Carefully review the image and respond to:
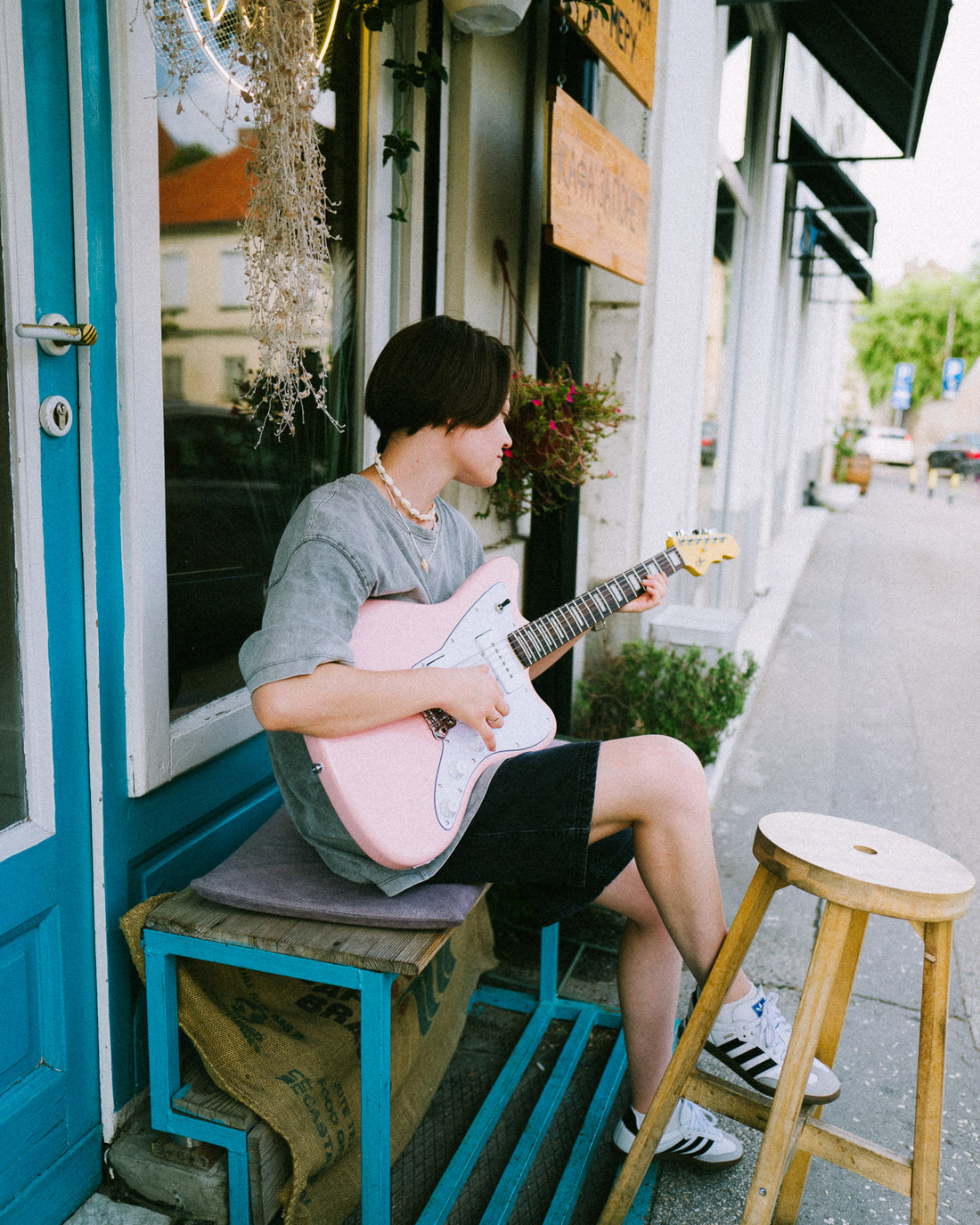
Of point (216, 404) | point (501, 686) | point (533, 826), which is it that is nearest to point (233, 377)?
point (216, 404)

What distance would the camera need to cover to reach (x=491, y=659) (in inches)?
70.1

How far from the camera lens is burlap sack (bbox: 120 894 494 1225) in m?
1.66

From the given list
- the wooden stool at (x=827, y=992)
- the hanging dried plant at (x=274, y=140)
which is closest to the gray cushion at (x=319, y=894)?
the wooden stool at (x=827, y=992)

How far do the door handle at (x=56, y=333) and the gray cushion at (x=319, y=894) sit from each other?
922mm

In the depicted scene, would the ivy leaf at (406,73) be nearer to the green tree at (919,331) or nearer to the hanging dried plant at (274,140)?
the hanging dried plant at (274,140)

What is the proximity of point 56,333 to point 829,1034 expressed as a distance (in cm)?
181

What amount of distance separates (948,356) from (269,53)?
43498 millimetres

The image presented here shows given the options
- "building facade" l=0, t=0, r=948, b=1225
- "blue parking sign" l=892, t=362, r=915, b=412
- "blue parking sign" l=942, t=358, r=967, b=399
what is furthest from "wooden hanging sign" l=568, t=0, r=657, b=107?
"blue parking sign" l=892, t=362, r=915, b=412

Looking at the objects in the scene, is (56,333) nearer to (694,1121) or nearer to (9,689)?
(9,689)

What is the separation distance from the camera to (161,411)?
5.71ft

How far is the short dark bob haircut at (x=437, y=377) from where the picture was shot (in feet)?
5.69

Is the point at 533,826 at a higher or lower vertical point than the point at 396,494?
lower

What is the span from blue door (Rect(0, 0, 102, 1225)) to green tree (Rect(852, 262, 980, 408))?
1667 inches

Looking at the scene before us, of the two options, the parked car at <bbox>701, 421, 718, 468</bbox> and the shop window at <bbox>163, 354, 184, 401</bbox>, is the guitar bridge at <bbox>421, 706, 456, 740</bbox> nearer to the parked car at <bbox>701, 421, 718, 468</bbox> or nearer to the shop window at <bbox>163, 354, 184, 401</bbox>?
the shop window at <bbox>163, 354, 184, 401</bbox>
